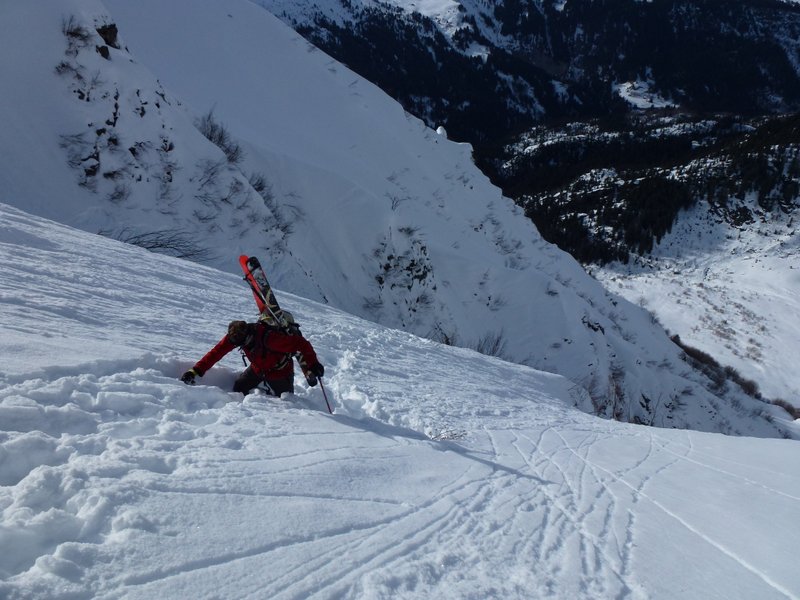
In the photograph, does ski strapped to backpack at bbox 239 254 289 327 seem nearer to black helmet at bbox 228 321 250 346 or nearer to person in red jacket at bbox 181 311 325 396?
person in red jacket at bbox 181 311 325 396

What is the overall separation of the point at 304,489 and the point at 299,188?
12501mm

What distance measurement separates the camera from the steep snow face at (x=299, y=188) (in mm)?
9344

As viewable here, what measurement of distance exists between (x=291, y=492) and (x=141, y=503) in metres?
0.69

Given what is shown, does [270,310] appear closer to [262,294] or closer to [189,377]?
[262,294]

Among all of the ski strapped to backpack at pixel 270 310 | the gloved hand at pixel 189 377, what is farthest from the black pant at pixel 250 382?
the gloved hand at pixel 189 377

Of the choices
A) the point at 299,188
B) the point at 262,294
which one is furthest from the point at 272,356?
the point at 299,188

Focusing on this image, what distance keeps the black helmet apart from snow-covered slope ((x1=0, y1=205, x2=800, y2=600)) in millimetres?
401

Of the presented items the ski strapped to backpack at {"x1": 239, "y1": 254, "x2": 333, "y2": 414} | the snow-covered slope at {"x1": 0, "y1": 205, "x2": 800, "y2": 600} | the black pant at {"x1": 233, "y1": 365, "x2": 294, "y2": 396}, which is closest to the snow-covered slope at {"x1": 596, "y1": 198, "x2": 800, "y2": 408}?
the snow-covered slope at {"x1": 0, "y1": 205, "x2": 800, "y2": 600}

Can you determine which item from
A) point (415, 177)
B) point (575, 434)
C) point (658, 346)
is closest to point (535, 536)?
point (575, 434)

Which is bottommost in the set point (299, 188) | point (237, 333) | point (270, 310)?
point (237, 333)

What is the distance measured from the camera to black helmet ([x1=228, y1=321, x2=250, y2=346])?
3666 millimetres

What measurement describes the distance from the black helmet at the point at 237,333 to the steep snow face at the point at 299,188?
22.1ft

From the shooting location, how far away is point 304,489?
239 centimetres

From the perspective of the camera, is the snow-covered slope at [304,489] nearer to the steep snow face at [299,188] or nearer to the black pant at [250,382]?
the black pant at [250,382]
